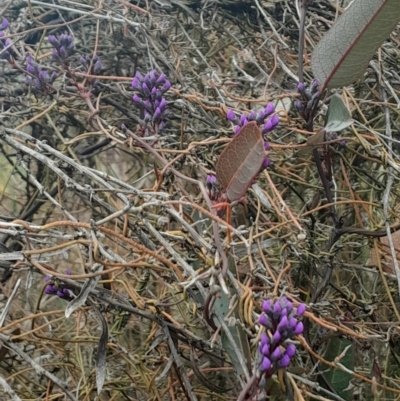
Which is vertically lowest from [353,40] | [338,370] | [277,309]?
[338,370]

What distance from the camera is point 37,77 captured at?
96 cm

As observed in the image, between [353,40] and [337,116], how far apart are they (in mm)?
97

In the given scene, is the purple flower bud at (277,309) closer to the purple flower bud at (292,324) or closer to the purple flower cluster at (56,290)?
the purple flower bud at (292,324)

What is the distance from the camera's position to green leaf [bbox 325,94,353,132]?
29.1 inches

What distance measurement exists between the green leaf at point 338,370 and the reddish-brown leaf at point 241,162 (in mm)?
288

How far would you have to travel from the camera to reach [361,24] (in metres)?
0.74

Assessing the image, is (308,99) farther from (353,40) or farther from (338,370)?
(338,370)

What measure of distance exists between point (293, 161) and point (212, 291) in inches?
22.5

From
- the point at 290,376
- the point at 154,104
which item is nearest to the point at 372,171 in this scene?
the point at 154,104

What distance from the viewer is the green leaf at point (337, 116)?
74 cm

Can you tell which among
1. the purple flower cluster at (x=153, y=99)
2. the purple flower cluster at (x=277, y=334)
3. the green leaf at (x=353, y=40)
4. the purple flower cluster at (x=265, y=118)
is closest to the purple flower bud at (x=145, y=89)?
the purple flower cluster at (x=153, y=99)

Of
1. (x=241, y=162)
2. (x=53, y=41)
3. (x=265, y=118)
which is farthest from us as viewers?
(x=53, y=41)

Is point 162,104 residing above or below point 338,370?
above

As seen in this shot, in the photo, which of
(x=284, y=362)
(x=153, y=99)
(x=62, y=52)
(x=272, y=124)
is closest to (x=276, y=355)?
(x=284, y=362)
